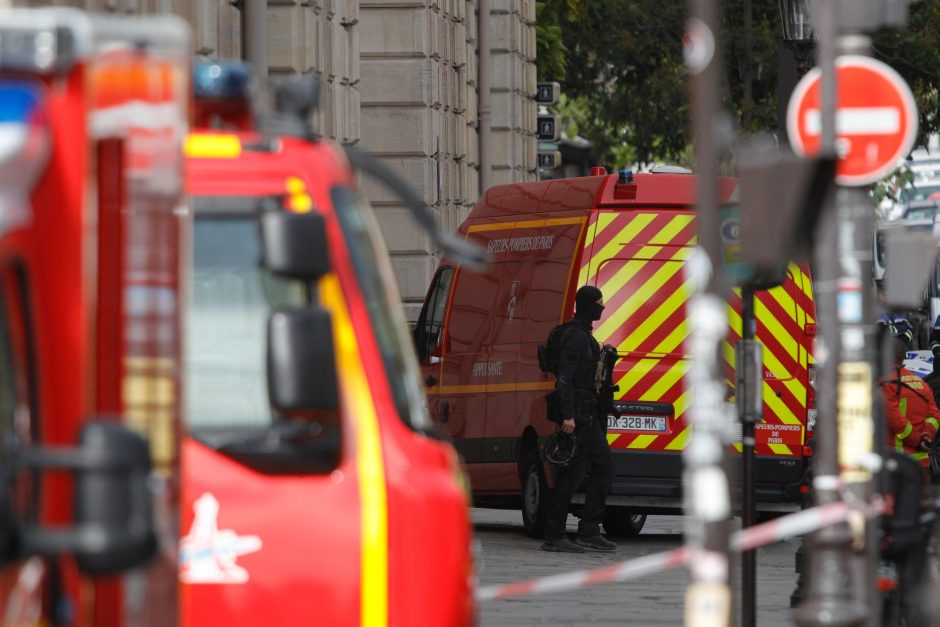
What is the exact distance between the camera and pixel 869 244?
839 centimetres

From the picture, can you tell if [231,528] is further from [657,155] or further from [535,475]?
[657,155]

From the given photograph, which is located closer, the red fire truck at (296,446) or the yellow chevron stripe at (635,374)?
the red fire truck at (296,446)

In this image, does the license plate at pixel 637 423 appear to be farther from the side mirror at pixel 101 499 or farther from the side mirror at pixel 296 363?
the side mirror at pixel 101 499

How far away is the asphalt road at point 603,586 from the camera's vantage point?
12031mm

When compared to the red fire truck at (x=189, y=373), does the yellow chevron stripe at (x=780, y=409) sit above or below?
below

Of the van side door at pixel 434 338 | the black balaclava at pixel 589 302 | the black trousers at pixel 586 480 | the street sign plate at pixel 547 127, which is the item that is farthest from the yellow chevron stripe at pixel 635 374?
the street sign plate at pixel 547 127

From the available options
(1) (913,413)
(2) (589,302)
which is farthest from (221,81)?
(2) (589,302)

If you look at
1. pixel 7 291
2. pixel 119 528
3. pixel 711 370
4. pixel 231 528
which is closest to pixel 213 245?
pixel 231 528

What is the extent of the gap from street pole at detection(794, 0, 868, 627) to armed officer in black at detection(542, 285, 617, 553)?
699cm

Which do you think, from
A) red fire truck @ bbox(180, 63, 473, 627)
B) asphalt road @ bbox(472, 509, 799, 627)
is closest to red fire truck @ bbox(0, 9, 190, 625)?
red fire truck @ bbox(180, 63, 473, 627)

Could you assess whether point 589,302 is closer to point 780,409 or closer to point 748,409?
point 780,409

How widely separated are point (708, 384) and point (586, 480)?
8.75m

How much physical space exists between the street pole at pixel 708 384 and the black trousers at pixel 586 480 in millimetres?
8103

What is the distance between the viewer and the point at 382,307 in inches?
265
